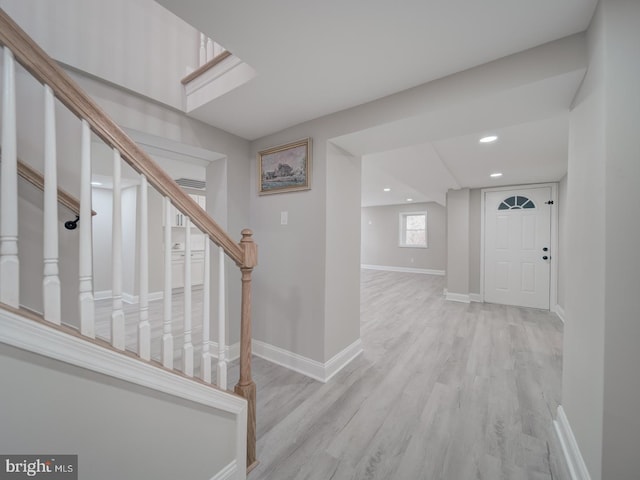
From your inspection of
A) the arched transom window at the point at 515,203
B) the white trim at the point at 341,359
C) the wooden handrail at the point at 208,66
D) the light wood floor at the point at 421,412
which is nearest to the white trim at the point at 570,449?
the light wood floor at the point at 421,412

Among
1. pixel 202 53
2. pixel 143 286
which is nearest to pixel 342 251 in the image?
pixel 143 286

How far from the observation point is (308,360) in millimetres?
2285

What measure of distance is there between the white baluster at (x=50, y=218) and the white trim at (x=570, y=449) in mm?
2260

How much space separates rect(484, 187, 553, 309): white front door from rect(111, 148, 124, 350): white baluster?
18.3 ft

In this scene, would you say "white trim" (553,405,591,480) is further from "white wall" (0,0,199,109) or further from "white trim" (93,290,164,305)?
"white trim" (93,290,164,305)

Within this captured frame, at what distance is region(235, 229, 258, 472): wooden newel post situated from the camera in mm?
1352

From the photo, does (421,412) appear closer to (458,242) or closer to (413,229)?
(458,242)

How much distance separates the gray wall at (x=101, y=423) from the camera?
0.70 m

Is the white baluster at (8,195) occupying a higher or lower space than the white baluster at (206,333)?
higher

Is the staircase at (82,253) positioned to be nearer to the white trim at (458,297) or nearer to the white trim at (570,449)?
the white trim at (570,449)

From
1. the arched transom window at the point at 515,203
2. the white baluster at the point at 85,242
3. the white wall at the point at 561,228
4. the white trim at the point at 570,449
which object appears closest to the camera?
the white baluster at the point at 85,242

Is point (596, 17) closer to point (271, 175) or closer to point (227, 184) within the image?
point (271, 175)

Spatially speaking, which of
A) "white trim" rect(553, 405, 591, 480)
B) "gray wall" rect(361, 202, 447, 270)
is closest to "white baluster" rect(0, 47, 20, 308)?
"white trim" rect(553, 405, 591, 480)


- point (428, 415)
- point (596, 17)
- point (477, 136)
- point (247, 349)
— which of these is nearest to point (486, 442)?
point (428, 415)
